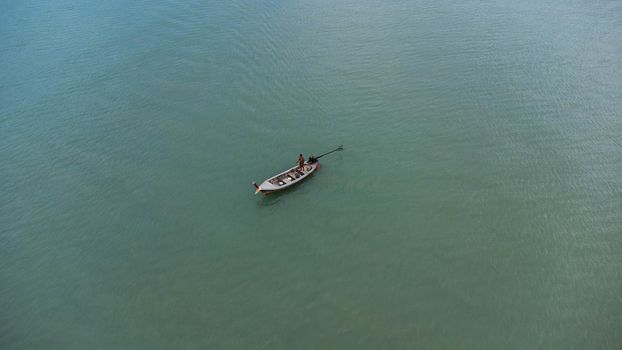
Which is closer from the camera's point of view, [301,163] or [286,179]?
[286,179]

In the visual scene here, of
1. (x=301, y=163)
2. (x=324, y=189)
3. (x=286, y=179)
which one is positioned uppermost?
(x=301, y=163)

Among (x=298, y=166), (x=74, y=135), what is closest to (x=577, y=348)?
(x=298, y=166)

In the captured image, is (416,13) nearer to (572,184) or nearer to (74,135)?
(572,184)

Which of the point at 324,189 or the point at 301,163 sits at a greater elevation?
the point at 301,163

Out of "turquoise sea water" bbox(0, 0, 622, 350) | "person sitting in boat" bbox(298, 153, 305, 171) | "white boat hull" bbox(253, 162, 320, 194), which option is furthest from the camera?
"person sitting in boat" bbox(298, 153, 305, 171)

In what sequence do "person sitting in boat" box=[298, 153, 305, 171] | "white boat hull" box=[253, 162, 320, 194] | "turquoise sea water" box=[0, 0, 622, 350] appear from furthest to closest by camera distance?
"person sitting in boat" box=[298, 153, 305, 171] < "white boat hull" box=[253, 162, 320, 194] < "turquoise sea water" box=[0, 0, 622, 350]

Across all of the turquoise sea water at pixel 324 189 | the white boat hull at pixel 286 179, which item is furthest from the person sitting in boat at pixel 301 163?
the turquoise sea water at pixel 324 189

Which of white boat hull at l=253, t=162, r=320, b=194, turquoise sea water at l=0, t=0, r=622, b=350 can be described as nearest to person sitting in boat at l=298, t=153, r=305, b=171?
white boat hull at l=253, t=162, r=320, b=194

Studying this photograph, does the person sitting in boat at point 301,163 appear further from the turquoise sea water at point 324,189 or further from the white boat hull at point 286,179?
the turquoise sea water at point 324,189

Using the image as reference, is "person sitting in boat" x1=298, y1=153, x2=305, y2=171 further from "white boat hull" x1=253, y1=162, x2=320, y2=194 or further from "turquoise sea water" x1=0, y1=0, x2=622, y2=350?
"turquoise sea water" x1=0, y1=0, x2=622, y2=350
